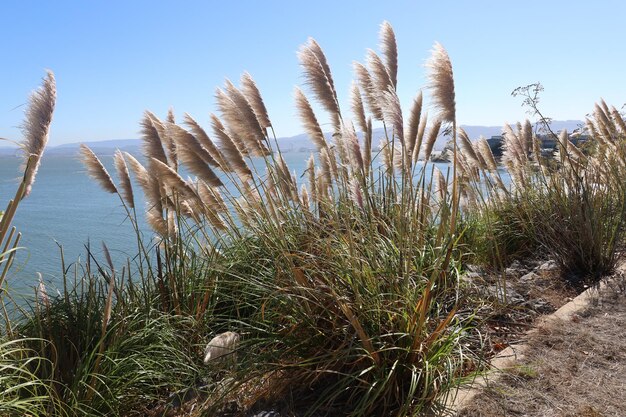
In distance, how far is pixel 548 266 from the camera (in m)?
4.69

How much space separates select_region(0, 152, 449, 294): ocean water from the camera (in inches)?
140

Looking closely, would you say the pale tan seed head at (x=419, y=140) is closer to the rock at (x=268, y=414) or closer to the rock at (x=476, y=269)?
the rock at (x=476, y=269)

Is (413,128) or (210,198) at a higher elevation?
(413,128)

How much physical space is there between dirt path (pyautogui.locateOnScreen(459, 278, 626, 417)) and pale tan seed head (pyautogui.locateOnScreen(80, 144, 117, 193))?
232cm

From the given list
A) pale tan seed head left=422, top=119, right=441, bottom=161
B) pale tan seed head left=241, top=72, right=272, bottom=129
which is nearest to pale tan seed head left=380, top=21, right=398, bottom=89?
pale tan seed head left=422, top=119, right=441, bottom=161

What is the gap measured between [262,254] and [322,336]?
0.92 m

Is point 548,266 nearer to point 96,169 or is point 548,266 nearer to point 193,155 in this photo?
point 193,155

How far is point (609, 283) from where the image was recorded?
4.22 metres

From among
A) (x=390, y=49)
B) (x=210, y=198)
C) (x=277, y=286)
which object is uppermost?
(x=390, y=49)

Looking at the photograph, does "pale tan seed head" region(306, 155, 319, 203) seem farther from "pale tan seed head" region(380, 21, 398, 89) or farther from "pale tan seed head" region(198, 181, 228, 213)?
"pale tan seed head" region(380, 21, 398, 89)

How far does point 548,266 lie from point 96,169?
3.57m

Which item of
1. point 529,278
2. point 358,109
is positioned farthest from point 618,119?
point 358,109

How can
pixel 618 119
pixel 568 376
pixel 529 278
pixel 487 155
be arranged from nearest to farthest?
pixel 568 376, pixel 529 278, pixel 487 155, pixel 618 119

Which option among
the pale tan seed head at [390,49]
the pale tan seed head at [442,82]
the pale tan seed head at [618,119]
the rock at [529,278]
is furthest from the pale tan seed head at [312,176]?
the pale tan seed head at [618,119]
